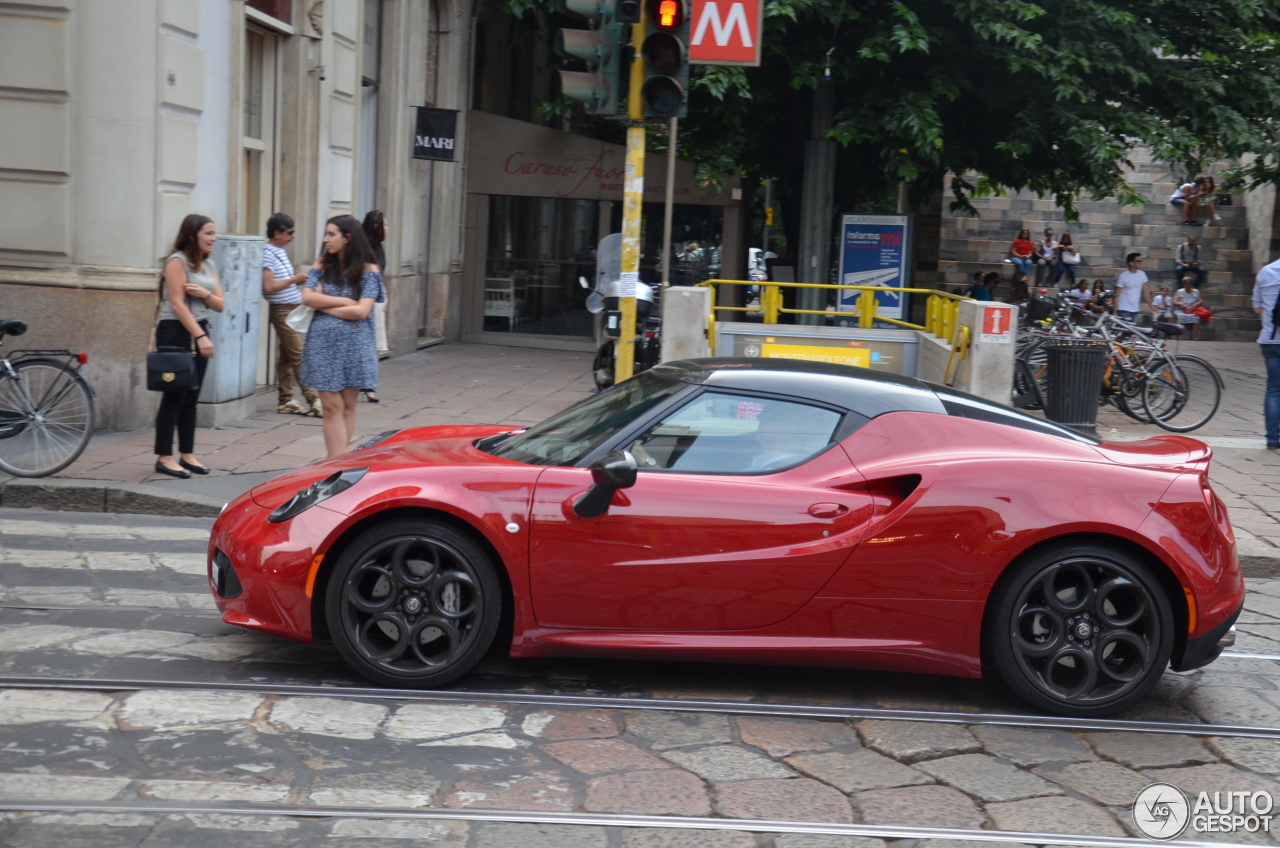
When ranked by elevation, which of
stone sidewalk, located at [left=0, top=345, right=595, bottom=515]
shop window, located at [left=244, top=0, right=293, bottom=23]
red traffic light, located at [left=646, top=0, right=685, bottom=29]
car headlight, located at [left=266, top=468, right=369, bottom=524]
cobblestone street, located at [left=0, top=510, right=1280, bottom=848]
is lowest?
cobblestone street, located at [left=0, top=510, right=1280, bottom=848]

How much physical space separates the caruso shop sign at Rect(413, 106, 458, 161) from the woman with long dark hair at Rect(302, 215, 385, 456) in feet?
30.2

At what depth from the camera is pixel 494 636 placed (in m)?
4.59

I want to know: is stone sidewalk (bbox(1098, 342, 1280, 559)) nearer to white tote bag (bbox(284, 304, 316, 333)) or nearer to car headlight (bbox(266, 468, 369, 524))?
car headlight (bbox(266, 468, 369, 524))

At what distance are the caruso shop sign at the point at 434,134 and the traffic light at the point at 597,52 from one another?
8.93 metres

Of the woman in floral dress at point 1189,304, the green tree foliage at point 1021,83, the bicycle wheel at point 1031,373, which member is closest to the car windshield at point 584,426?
the bicycle wheel at point 1031,373

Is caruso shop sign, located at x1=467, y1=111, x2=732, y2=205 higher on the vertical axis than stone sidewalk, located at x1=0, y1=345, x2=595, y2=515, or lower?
higher

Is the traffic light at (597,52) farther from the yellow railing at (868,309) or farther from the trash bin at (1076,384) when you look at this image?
the trash bin at (1076,384)

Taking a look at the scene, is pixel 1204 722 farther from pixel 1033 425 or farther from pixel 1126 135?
pixel 1126 135

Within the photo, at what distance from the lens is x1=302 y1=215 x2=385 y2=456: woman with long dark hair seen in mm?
7855

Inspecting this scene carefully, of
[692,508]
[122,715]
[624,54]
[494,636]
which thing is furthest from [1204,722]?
[624,54]

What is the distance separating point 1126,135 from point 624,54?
31.8 feet

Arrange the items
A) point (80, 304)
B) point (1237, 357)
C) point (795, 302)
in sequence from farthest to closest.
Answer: point (1237, 357), point (795, 302), point (80, 304)

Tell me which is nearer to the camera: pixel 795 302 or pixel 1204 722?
pixel 1204 722

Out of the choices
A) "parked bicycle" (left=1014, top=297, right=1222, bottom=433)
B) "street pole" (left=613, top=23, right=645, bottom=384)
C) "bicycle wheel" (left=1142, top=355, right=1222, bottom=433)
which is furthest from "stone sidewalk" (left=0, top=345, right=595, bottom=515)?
"bicycle wheel" (left=1142, top=355, right=1222, bottom=433)
